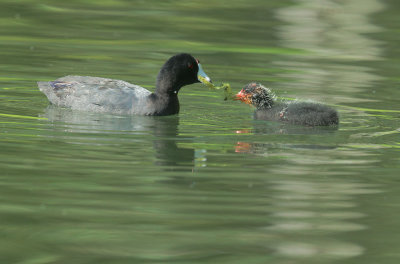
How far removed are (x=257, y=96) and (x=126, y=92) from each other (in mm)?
1666

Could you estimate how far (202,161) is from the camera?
Answer: 8953 mm

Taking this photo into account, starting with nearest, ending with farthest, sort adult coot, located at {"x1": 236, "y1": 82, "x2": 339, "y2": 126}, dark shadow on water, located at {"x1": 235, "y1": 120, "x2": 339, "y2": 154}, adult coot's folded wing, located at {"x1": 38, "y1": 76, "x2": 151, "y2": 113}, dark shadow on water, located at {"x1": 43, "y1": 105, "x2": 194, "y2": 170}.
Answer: dark shadow on water, located at {"x1": 43, "y1": 105, "x2": 194, "y2": 170} < dark shadow on water, located at {"x1": 235, "y1": 120, "x2": 339, "y2": 154} < adult coot, located at {"x1": 236, "y1": 82, "x2": 339, "y2": 126} < adult coot's folded wing, located at {"x1": 38, "y1": 76, "x2": 151, "y2": 113}

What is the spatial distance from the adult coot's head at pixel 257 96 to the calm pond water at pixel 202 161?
10.4 inches

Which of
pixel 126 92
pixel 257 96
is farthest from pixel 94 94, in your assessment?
pixel 257 96

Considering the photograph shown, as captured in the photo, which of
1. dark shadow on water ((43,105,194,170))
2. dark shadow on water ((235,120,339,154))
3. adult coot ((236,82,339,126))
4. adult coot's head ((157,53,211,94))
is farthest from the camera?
adult coot's head ((157,53,211,94))

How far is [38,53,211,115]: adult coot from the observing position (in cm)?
1181

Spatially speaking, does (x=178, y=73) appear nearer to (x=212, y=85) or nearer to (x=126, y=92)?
(x=212, y=85)

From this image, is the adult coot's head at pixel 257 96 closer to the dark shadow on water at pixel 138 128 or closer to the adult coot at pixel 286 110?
the adult coot at pixel 286 110

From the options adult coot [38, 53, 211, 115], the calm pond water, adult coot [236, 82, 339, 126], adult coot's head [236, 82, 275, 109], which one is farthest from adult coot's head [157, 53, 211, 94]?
adult coot [236, 82, 339, 126]

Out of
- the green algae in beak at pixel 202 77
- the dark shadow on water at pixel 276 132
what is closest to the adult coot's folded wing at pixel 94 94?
the green algae in beak at pixel 202 77

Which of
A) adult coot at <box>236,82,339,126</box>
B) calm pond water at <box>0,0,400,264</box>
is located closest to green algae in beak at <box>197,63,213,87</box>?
calm pond water at <box>0,0,400,264</box>

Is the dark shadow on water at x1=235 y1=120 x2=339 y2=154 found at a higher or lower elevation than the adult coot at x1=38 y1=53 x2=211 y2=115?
lower

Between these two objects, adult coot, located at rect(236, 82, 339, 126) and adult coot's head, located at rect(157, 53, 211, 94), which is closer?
adult coot, located at rect(236, 82, 339, 126)

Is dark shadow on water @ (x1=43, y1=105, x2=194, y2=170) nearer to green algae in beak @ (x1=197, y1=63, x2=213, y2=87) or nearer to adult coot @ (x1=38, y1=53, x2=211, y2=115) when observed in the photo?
adult coot @ (x1=38, y1=53, x2=211, y2=115)
